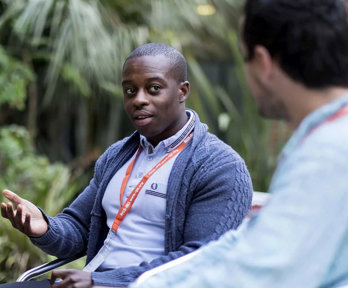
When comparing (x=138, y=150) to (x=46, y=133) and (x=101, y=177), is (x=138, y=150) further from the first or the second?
(x=46, y=133)

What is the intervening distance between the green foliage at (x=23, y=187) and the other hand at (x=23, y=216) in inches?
79.2

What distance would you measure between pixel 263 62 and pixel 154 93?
1259 mm

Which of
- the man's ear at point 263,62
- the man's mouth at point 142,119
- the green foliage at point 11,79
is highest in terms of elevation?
the man's ear at point 263,62

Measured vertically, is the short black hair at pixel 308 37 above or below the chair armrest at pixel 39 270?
above

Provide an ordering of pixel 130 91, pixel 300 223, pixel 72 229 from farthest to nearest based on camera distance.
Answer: pixel 72 229 < pixel 130 91 < pixel 300 223

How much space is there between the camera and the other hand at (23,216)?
260cm

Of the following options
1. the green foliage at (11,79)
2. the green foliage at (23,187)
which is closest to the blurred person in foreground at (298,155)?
the green foliage at (23,187)

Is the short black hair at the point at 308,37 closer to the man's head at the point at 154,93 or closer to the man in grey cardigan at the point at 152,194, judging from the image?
the man in grey cardigan at the point at 152,194

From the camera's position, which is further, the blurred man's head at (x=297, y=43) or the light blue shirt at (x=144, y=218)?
the light blue shirt at (x=144, y=218)

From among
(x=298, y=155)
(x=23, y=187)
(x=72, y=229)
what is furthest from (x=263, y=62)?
(x=23, y=187)

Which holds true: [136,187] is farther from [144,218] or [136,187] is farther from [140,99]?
[140,99]

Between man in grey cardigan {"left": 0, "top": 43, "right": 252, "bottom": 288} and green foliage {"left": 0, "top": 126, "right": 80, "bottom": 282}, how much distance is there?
1.87 metres

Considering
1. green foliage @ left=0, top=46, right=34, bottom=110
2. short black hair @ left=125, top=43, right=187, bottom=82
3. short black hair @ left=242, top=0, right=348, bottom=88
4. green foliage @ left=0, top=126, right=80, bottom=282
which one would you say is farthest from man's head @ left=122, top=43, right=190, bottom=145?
green foliage @ left=0, top=46, right=34, bottom=110

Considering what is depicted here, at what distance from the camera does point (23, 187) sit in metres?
5.45
